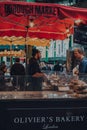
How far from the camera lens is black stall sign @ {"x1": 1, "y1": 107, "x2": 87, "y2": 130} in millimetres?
8547

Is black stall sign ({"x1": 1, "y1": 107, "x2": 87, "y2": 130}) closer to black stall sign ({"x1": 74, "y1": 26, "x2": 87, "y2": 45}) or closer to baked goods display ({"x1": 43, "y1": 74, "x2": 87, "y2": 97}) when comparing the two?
baked goods display ({"x1": 43, "y1": 74, "x2": 87, "y2": 97})

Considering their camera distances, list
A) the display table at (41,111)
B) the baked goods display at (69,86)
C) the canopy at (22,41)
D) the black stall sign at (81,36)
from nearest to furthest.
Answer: the display table at (41,111), the baked goods display at (69,86), the canopy at (22,41), the black stall sign at (81,36)

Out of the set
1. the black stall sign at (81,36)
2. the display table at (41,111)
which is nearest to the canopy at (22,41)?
the black stall sign at (81,36)

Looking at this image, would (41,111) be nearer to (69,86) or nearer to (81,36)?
(69,86)

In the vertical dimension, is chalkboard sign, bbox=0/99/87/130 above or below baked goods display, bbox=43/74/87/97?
below

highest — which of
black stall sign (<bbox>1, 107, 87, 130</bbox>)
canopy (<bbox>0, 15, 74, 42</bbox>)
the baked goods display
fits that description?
the baked goods display

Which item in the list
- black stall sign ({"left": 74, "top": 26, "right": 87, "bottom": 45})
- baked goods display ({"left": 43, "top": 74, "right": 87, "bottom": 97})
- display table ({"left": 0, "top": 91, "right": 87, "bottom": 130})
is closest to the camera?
display table ({"left": 0, "top": 91, "right": 87, "bottom": 130})

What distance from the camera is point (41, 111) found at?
337 inches

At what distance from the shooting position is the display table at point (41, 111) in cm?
853

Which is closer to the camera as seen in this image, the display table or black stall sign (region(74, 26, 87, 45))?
the display table

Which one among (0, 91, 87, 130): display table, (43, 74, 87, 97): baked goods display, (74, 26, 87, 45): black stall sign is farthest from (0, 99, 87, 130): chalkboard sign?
(74, 26, 87, 45): black stall sign

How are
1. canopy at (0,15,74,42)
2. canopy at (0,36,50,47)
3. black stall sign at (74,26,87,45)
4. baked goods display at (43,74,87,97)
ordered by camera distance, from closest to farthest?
baked goods display at (43,74,87,97), canopy at (0,15,74,42), canopy at (0,36,50,47), black stall sign at (74,26,87,45)

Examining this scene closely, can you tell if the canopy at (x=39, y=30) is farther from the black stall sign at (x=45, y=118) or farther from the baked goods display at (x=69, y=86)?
the black stall sign at (x=45, y=118)

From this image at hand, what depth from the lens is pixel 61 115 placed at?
8.62 metres
